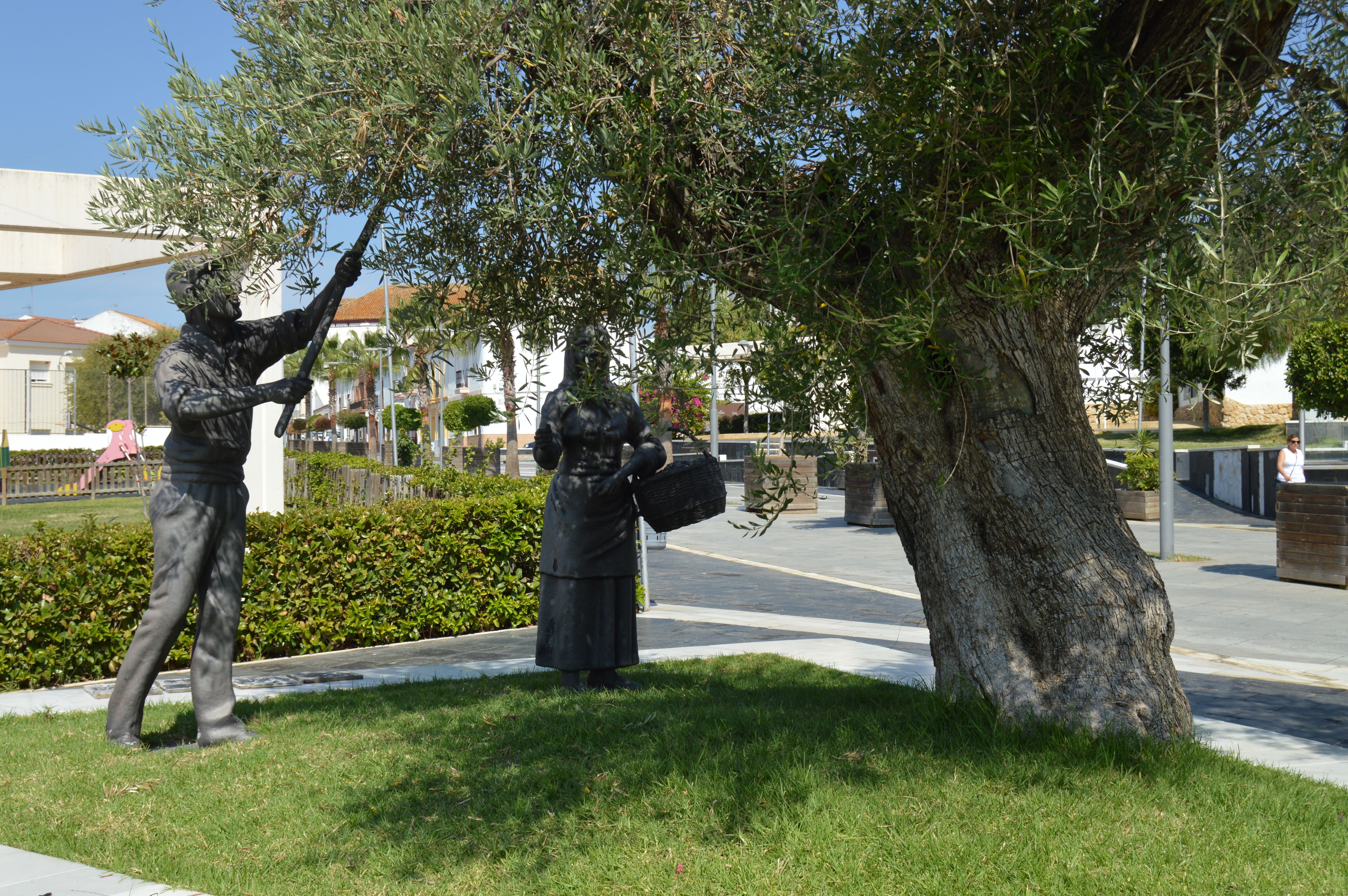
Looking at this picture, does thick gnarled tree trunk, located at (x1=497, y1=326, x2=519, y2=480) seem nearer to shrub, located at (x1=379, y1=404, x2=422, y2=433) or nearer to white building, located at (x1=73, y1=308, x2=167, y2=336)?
shrub, located at (x1=379, y1=404, x2=422, y2=433)

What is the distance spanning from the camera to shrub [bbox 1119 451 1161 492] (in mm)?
19953

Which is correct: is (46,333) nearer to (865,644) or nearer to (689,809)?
(865,644)

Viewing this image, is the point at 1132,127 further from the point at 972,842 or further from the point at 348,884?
the point at 348,884

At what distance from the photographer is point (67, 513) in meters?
22.9

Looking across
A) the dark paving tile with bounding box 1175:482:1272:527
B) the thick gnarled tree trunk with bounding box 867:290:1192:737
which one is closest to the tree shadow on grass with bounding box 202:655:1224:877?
the thick gnarled tree trunk with bounding box 867:290:1192:737

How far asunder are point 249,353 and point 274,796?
2272 millimetres

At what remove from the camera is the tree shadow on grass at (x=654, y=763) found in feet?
12.6

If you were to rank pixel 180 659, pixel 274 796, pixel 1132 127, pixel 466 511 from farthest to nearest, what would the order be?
pixel 466 511 < pixel 180 659 < pixel 274 796 < pixel 1132 127

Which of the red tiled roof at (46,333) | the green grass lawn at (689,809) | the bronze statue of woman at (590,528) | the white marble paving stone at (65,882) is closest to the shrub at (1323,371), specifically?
the bronze statue of woman at (590,528)

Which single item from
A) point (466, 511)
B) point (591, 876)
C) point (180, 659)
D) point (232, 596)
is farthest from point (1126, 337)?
point (180, 659)

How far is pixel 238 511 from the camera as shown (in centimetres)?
521

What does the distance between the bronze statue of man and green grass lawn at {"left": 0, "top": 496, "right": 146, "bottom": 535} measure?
1310cm

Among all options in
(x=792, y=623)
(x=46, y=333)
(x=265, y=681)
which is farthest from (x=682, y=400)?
(x=46, y=333)

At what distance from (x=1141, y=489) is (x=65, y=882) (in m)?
20.0
